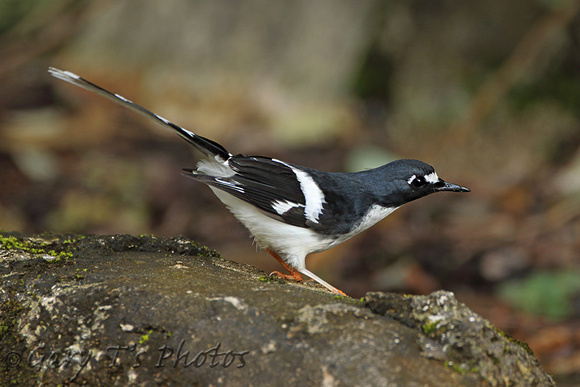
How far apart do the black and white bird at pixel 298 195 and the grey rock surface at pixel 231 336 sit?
3.12ft

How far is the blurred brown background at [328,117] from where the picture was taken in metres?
7.14

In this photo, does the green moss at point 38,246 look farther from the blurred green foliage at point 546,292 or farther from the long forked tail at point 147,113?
the blurred green foliage at point 546,292

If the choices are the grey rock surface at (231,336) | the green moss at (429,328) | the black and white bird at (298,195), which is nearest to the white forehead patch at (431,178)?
the black and white bird at (298,195)

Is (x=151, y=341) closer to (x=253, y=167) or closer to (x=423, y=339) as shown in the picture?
(x=423, y=339)

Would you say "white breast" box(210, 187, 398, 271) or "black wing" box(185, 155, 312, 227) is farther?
"white breast" box(210, 187, 398, 271)

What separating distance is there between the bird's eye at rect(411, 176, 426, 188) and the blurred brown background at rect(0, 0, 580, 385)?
243cm

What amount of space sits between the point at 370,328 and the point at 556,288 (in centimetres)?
443

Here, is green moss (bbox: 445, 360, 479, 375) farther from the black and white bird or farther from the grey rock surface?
the black and white bird

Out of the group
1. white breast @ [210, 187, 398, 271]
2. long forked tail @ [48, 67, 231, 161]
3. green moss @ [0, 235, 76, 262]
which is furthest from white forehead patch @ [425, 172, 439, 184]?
green moss @ [0, 235, 76, 262]

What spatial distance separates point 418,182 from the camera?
14.2 ft

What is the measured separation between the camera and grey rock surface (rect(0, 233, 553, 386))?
2.38m

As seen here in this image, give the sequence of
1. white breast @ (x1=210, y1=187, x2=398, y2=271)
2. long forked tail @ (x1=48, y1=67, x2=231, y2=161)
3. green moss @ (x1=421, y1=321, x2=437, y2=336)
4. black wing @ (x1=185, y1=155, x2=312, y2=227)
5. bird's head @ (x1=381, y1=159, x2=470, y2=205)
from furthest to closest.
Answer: bird's head @ (x1=381, y1=159, x2=470, y2=205), white breast @ (x1=210, y1=187, x2=398, y2=271), black wing @ (x1=185, y1=155, x2=312, y2=227), long forked tail @ (x1=48, y1=67, x2=231, y2=161), green moss @ (x1=421, y1=321, x2=437, y2=336)

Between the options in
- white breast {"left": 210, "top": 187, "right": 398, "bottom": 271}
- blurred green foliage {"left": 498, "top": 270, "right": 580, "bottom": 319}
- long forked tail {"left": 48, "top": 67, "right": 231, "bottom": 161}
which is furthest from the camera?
blurred green foliage {"left": 498, "top": 270, "right": 580, "bottom": 319}

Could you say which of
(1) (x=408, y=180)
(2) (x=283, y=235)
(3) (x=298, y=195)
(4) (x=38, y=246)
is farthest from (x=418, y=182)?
(4) (x=38, y=246)
